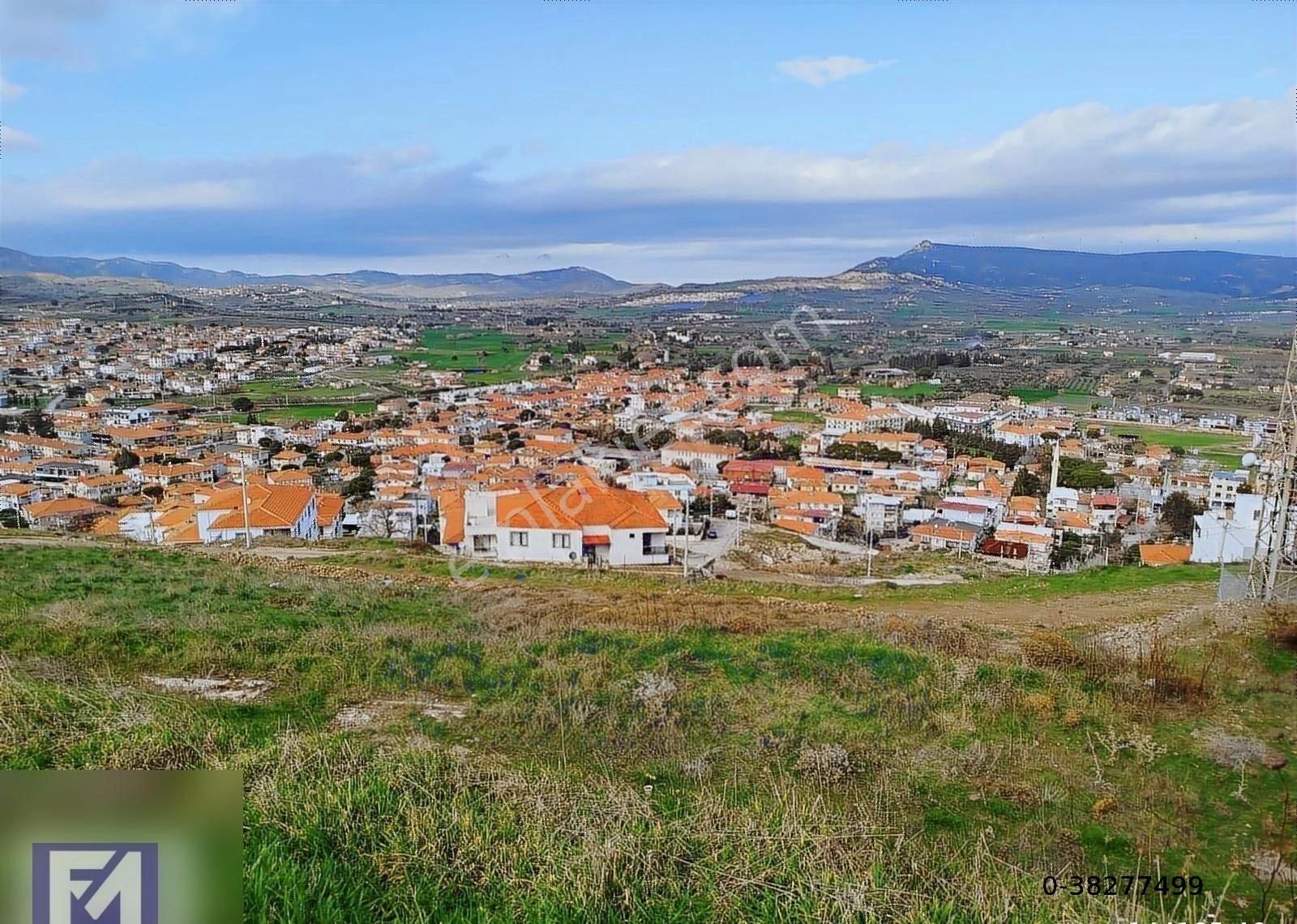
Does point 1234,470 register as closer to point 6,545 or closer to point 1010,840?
point 1010,840

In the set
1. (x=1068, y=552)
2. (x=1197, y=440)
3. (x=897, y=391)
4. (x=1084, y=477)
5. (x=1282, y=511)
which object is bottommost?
(x=1068, y=552)

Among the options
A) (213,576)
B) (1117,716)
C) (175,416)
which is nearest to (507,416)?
(175,416)

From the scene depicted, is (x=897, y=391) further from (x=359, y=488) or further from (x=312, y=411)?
(x=359, y=488)

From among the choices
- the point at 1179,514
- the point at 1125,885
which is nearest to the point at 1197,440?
the point at 1179,514

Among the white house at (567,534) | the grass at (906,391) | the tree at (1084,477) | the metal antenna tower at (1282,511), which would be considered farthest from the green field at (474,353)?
the metal antenna tower at (1282,511)

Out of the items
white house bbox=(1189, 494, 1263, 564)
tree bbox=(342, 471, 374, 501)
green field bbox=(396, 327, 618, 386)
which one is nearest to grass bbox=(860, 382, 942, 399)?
green field bbox=(396, 327, 618, 386)
